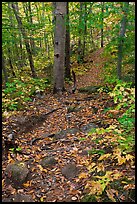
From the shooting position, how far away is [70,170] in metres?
4.46

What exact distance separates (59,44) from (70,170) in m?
6.13

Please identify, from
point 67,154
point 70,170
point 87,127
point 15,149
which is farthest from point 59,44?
point 70,170

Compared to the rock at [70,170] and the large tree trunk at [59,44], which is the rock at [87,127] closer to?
the rock at [70,170]

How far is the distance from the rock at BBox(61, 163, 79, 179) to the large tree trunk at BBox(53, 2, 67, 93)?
17.6 ft

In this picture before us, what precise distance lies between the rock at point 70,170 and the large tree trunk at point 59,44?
5367 mm

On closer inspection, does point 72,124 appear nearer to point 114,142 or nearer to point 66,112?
point 66,112

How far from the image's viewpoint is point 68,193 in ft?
12.6

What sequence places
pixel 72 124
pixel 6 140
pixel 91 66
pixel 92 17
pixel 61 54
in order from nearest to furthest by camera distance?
1. pixel 6 140
2. pixel 72 124
3. pixel 92 17
4. pixel 61 54
5. pixel 91 66

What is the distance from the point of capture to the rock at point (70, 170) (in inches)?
170

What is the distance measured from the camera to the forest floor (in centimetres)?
368

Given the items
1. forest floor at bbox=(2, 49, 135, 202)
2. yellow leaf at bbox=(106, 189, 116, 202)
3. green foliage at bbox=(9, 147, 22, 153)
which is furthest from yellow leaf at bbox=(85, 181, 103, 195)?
green foliage at bbox=(9, 147, 22, 153)

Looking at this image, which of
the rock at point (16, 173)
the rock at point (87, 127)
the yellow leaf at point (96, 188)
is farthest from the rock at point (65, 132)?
the yellow leaf at point (96, 188)

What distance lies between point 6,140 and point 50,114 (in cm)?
256

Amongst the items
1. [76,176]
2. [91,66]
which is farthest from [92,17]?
[91,66]
